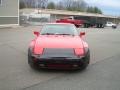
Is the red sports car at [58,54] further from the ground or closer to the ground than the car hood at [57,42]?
closer to the ground

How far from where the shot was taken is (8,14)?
3056 cm

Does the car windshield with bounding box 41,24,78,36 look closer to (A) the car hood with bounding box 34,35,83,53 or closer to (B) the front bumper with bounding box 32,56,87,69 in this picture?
(A) the car hood with bounding box 34,35,83,53

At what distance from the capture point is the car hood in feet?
25.9

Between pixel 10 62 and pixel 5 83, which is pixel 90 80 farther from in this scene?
pixel 10 62

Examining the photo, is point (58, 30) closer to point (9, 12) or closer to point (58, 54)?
point (58, 54)

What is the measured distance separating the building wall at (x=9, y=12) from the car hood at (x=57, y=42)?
21.6 meters

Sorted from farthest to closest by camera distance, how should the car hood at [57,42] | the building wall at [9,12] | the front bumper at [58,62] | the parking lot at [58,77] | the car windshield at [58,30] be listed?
1. the building wall at [9,12]
2. the car windshield at [58,30]
3. the car hood at [57,42]
4. the front bumper at [58,62]
5. the parking lot at [58,77]

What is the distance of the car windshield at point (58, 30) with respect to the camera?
30.7ft

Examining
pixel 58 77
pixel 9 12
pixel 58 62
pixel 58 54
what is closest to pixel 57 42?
pixel 58 54

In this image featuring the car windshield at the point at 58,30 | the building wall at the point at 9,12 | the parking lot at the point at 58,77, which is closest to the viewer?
the parking lot at the point at 58,77

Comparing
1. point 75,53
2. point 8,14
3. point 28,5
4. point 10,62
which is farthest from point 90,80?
point 28,5

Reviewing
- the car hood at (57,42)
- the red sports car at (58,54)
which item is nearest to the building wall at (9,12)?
the car hood at (57,42)

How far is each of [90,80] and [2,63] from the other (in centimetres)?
327

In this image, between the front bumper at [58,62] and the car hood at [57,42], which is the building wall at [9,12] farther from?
the front bumper at [58,62]
